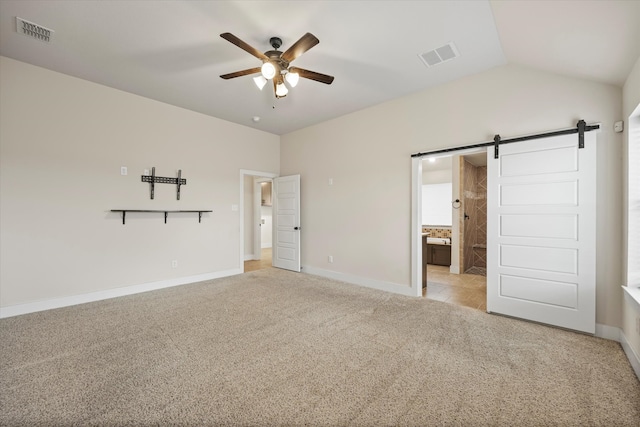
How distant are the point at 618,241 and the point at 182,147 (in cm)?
601

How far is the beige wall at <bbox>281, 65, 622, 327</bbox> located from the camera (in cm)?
268

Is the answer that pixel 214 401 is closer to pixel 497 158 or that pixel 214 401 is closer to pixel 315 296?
pixel 315 296

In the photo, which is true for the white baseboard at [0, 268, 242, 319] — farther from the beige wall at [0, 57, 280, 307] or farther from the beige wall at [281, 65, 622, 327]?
the beige wall at [281, 65, 622, 327]

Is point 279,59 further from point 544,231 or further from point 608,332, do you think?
point 608,332

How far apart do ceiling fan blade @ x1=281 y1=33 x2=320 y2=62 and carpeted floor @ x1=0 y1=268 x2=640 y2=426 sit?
2.73m

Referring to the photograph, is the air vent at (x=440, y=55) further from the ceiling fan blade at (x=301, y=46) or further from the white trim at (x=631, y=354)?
the white trim at (x=631, y=354)

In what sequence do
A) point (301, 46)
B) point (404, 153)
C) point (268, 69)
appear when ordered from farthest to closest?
point (404, 153) → point (268, 69) → point (301, 46)

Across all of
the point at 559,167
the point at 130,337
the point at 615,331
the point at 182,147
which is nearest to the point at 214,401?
the point at 130,337

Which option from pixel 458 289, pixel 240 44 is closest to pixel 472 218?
pixel 458 289

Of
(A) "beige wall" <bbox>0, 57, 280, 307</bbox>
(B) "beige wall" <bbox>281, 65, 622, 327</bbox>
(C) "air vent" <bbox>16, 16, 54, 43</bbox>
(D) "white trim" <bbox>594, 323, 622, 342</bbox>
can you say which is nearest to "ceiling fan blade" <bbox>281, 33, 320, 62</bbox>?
(B) "beige wall" <bbox>281, 65, 622, 327</bbox>

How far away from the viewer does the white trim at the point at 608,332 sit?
261 centimetres

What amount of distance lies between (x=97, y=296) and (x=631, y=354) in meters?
6.05

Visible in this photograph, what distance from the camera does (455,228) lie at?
5.70m

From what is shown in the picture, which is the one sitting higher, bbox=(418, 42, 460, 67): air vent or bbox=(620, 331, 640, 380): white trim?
bbox=(418, 42, 460, 67): air vent
